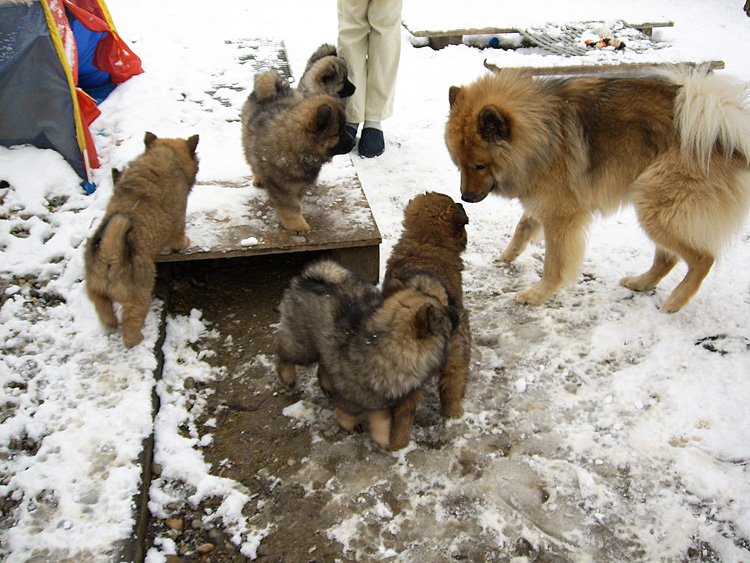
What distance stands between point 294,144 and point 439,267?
1.27 m

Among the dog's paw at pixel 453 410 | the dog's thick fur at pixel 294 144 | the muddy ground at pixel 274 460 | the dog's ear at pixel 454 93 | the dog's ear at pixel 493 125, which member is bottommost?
the muddy ground at pixel 274 460

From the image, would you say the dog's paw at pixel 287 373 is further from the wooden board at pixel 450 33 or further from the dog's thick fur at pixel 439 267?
the wooden board at pixel 450 33

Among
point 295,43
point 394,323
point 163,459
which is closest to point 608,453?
point 394,323

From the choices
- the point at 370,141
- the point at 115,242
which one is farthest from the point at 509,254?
the point at 115,242

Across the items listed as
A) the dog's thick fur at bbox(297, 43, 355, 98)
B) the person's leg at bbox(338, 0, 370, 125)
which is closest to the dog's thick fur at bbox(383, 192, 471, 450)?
the dog's thick fur at bbox(297, 43, 355, 98)

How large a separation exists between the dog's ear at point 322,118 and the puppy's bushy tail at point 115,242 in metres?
1.30

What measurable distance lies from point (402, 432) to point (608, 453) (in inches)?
42.0

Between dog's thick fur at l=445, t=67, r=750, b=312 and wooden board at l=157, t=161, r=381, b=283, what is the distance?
836mm

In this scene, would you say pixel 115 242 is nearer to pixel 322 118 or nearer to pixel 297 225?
pixel 297 225

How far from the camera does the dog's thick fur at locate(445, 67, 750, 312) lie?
10.1 feet

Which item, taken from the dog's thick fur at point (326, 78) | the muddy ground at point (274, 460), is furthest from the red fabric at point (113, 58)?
the muddy ground at point (274, 460)

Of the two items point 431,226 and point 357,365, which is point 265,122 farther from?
point 357,365

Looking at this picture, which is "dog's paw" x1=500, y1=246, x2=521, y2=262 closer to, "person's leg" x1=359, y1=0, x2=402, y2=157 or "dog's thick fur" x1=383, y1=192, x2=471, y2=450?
"dog's thick fur" x1=383, y1=192, x2=471, y2=450

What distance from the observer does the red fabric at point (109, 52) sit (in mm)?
5254
